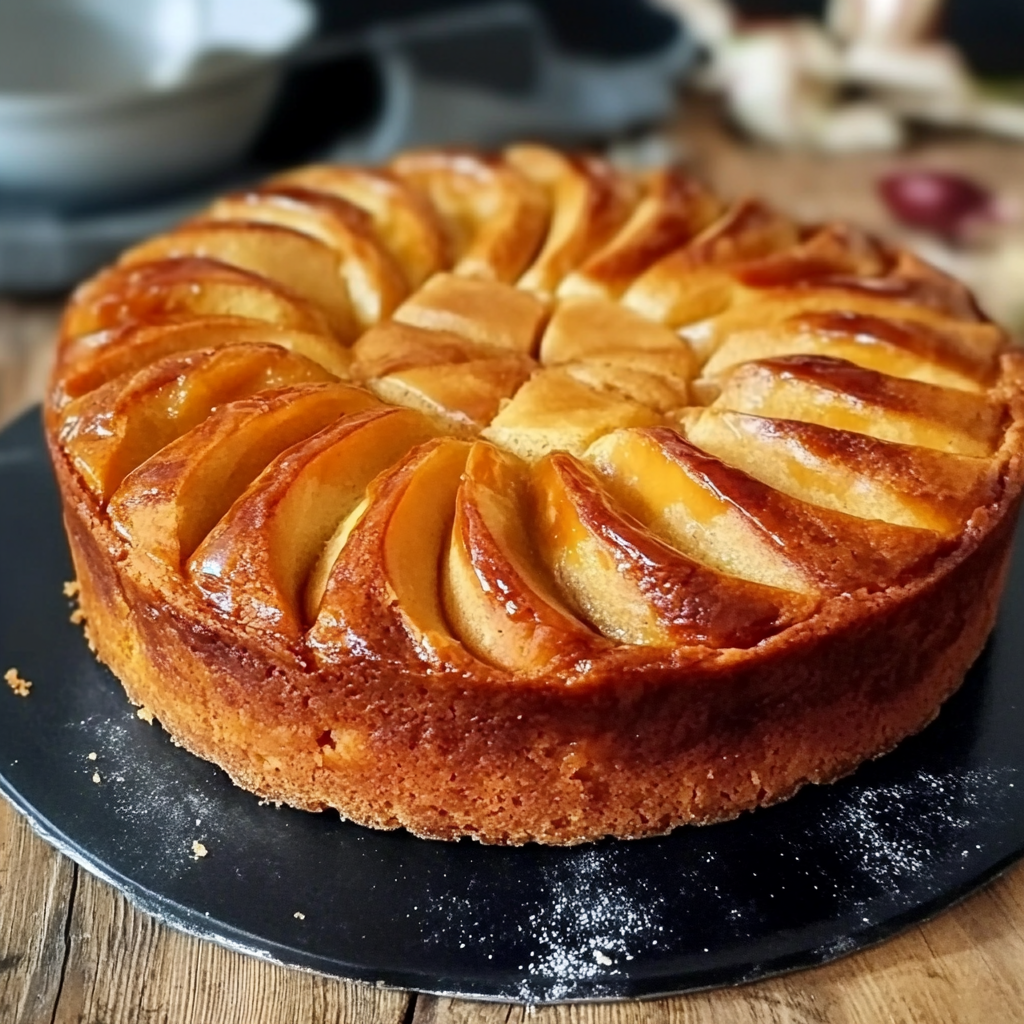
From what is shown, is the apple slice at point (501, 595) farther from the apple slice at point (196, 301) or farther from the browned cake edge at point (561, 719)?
the apple slice at point (196, 301)

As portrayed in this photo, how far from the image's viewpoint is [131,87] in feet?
12.0

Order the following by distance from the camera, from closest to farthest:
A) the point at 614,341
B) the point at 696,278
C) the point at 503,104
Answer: the point at 614,341
the point at 696,278
the point at 503,104

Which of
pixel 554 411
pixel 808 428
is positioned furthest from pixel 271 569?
pixel 808 428

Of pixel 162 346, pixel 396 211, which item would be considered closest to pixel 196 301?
pixel 162 346

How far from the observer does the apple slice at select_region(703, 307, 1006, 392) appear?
2098mm

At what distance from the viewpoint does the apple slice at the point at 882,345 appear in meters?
2.10

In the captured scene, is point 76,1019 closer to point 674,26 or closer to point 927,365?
point 927,365

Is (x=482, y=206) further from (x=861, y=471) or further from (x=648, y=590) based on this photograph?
(x=648, y=590)

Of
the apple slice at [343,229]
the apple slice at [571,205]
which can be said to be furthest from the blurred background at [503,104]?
the apple slice at [571,205]

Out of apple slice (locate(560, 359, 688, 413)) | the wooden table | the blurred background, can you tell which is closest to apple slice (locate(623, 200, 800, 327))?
apple slice (locate(560, 359, 688, 413))

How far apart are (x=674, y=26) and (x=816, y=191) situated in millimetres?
1124

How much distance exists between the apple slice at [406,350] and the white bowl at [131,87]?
5.37ft

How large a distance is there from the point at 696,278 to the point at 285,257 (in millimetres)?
743

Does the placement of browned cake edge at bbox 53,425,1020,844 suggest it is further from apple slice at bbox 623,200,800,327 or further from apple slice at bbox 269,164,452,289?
apple slice at bbox 269,164,452,289
